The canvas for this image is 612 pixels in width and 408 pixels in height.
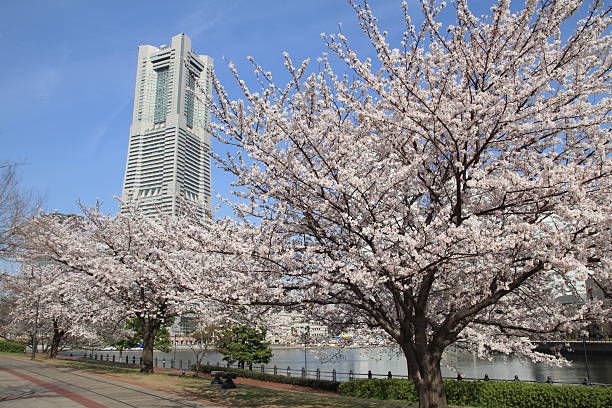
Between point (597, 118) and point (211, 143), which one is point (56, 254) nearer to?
point (211, 143)

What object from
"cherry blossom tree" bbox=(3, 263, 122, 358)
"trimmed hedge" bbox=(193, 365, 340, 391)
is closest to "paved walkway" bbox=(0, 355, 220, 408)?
"cherry blossom tree" bbox=(3, 263, 122, 358)

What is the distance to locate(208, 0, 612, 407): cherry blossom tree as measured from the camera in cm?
703

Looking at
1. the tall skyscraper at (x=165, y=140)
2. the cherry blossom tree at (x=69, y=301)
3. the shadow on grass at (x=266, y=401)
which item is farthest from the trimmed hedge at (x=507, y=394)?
the tall skyscraper at (x=165, y=140)

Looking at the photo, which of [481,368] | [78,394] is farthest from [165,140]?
[78,394]

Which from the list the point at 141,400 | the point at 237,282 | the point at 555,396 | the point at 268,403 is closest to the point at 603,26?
the point at 237,282

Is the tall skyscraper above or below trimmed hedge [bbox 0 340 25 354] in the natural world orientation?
above

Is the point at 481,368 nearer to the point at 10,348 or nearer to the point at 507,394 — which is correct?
the point at 507,394

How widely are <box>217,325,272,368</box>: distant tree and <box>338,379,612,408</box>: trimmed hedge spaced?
1548 cm

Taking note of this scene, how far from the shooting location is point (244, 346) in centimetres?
3225

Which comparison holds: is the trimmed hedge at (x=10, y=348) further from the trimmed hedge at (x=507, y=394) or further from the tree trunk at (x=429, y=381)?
the tree trunk at (x=429, y=381)

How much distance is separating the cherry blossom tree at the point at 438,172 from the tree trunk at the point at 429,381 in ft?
0.10

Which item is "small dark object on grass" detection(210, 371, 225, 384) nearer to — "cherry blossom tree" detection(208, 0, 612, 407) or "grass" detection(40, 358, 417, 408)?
"grass" detection(40, 358, 417, 408)

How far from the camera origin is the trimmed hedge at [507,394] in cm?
1236

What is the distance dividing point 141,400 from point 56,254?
9.17 m
